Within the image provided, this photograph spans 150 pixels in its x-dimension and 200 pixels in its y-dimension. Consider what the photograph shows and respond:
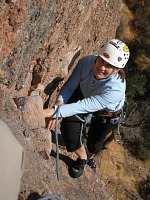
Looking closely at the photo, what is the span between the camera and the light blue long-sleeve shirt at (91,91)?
318 centimetres

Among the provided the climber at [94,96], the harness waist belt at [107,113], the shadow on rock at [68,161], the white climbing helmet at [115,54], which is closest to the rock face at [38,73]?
the shadow on rock at [68,161]

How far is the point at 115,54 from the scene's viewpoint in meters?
3.31

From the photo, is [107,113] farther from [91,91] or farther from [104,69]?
[104,69]

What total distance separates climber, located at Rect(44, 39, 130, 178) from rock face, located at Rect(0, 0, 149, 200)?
0.21 metres

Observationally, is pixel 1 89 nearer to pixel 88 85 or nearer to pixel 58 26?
pixel 88 85

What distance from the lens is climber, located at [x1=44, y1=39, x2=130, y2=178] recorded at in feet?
10.5

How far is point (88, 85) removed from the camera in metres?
3.45

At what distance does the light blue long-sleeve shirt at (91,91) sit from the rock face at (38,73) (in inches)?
11.6

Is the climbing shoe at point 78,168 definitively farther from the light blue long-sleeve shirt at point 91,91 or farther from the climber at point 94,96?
the light blue long-sleeve shirt at point 91,91

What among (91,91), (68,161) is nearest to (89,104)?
(91,91)

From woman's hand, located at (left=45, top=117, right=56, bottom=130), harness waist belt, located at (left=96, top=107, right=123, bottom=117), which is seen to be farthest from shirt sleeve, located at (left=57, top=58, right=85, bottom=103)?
harness waist belt, located at (left=96, top=107, right=123, bottom=117)

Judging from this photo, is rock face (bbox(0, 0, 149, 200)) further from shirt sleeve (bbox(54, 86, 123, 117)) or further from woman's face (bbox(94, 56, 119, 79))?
woman's face (bbox(94, 56, 119, 79))

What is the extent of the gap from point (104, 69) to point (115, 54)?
20cm

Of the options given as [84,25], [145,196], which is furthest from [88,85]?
[145,196]
